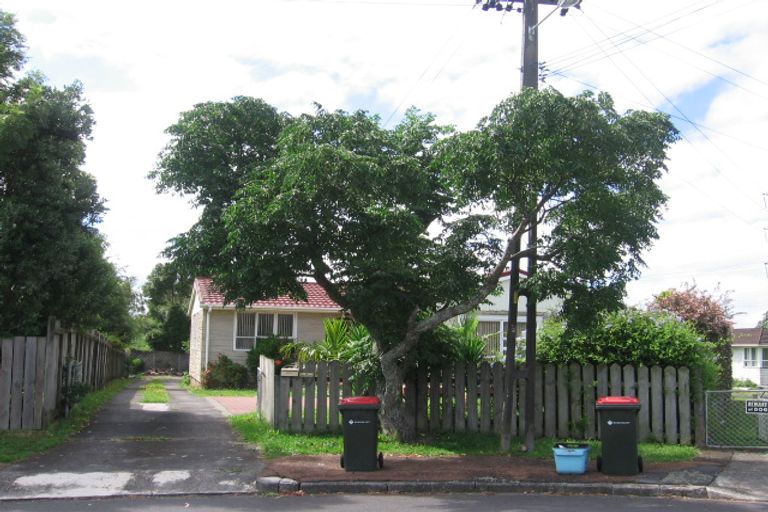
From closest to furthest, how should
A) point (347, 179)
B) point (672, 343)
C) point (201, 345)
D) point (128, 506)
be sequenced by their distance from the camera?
point (128, 506), point (347, 179), point (672, 343), point (201, 345)

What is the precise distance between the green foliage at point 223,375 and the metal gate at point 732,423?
17.5 m

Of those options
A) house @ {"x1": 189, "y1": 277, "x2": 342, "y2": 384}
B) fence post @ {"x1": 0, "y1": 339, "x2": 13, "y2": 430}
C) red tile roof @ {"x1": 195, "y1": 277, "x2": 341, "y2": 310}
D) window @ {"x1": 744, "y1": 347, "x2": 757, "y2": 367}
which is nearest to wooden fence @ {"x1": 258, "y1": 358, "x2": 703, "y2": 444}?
fence post @ {"x1": 0, "y1": 339, "x2": 13, "y2": 430}

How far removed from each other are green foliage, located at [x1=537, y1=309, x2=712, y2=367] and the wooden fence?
0.30 metres

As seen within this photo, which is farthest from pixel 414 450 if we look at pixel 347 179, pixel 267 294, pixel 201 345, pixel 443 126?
pixel 201 345

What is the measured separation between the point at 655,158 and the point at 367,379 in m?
5.76

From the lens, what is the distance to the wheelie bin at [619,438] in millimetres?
9617

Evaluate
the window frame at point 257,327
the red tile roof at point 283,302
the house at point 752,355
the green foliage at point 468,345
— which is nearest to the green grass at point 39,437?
the green foliage at point 468,345

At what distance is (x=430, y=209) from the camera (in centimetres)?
1202

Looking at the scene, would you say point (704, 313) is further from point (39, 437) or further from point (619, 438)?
point (39, 437)

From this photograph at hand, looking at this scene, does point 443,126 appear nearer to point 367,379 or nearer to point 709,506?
point 367,379

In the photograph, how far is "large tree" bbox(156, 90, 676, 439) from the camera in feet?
32.2

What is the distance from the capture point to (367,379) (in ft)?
41.3

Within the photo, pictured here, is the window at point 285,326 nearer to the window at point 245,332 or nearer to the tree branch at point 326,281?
the window at point 245,332

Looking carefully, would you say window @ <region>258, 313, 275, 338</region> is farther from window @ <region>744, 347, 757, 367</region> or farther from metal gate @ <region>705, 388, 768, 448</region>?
window @ <region>744, 347, 757, 367</region>
